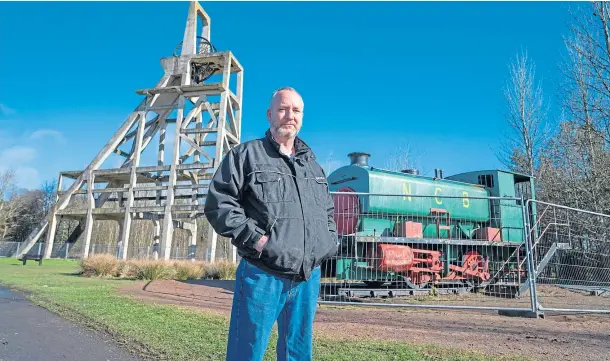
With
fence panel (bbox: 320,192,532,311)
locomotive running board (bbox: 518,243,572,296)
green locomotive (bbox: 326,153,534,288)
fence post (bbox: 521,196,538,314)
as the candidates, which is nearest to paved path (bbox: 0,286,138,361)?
fence panel (bbox: 320,192,532,311)

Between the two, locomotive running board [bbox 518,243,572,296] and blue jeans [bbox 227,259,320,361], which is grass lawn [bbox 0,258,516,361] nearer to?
blue jeans [bbox 227,259,320,361]

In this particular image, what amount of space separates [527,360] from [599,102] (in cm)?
1750

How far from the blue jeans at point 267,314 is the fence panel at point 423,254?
621 centimetres

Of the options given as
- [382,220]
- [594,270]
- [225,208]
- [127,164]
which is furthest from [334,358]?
[127,164]

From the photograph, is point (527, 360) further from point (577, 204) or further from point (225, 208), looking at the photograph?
point (577, 204)

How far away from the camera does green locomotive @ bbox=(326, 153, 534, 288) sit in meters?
8.83

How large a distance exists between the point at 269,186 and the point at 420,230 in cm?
844

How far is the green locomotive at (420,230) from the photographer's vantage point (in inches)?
348

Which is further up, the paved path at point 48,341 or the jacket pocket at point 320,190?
the jacket pocket at point 320,190

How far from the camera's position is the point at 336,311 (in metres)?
6.95

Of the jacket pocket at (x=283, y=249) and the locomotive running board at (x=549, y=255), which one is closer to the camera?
the jacket pocket at (x=283, y=249)

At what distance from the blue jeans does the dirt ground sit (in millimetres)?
2844

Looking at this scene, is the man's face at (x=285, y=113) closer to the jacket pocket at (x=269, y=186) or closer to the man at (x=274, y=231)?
the man at (x=274, y=231)

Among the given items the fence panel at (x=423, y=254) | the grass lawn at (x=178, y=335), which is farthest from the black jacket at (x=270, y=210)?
the fence panel at (x=423, y=254)
